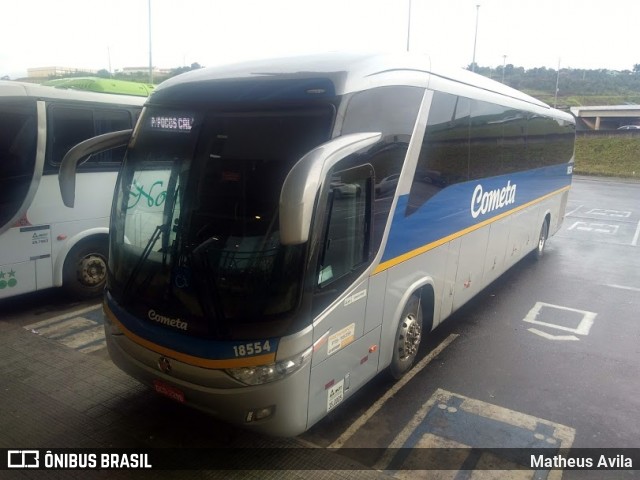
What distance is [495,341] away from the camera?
6.82 metres

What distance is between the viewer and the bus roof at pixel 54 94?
666 cm

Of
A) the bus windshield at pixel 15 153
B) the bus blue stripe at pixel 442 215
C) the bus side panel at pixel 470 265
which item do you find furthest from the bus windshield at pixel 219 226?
the bus side panel at pixel 470 265

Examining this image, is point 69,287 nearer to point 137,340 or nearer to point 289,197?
point 137,340

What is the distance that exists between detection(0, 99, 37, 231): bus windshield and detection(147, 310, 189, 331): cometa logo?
3.92 m

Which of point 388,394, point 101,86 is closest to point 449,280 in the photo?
point 388,394

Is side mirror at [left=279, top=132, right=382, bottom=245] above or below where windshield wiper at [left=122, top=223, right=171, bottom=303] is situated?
above

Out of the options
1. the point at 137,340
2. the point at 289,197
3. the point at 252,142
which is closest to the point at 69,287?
the point at 137,340

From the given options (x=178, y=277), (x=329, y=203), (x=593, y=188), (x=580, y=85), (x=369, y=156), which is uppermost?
(x=580, y=85)

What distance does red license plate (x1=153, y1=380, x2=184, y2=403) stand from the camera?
13.1 ft

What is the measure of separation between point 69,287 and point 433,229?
5592 mm

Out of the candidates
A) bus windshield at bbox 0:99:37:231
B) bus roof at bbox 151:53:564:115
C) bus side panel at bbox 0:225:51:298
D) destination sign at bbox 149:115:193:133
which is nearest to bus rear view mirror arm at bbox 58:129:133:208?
destination sign at bbox 149:115:193:133

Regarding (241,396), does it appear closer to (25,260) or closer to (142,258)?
(142,258)

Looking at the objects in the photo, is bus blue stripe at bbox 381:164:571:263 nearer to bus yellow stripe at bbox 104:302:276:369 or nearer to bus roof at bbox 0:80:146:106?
bus yellow stripe at bbox 104:302:276:369

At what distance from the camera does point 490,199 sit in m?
7.34
